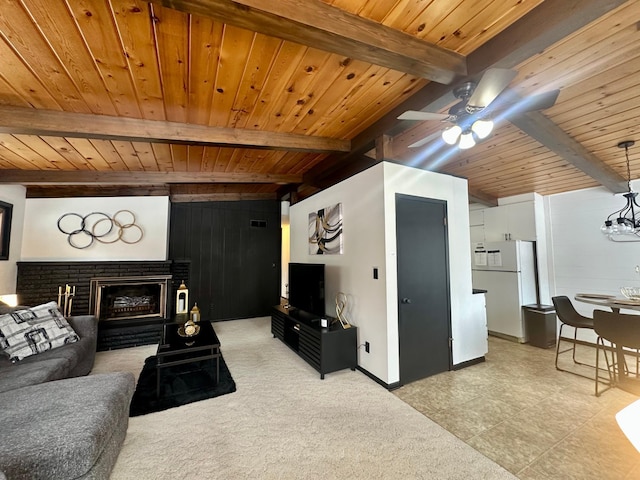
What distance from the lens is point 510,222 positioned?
16.6 feet

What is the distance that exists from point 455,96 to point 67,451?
3219mm

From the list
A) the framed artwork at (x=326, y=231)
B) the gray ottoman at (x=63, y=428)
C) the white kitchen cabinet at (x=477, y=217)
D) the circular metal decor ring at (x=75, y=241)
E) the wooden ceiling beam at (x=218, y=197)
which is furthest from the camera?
the wooden ceiling beam at (x=218, y=197)

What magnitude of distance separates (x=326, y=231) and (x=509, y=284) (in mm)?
3167

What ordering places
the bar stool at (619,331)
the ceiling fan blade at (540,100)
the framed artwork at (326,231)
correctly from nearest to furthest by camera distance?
the ceiling fan blade at (540,100) < the bar stool at (619,331) < the framed artwork at (326,231)

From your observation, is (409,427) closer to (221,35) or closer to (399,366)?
(399,366)

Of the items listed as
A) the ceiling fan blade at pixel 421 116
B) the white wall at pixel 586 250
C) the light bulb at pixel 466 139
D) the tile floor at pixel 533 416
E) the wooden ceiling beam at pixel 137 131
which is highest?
the wooden ceiling beam at pixel 137 131

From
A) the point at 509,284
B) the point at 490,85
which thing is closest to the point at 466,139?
the point at 490,85

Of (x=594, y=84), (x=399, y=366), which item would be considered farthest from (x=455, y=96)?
(x=399, y=366)

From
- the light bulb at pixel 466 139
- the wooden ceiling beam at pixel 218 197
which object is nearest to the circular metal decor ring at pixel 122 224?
the wooden ceiling beam at pixel 218 197

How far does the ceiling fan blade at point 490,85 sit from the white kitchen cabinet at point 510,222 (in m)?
3.90

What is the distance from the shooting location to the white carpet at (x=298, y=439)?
5.66 feet

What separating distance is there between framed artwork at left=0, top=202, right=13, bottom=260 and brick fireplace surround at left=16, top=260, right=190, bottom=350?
323mm

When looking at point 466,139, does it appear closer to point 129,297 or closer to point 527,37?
point 527,37

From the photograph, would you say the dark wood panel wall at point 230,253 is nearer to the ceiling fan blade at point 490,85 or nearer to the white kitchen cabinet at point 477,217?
the white kitchen cabinet at point 477,217
